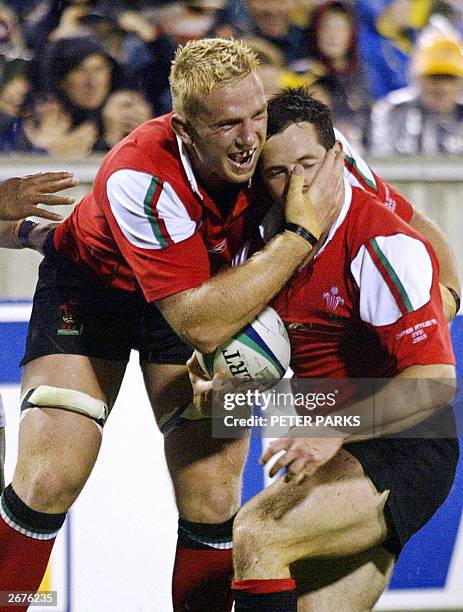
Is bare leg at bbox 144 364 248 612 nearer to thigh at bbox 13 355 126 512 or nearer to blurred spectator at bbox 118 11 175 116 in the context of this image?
thigh at bbox 13 355 126 512

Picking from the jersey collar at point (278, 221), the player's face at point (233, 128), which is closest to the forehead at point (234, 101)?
the player's face at point (233, 128)

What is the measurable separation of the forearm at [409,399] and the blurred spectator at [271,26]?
1.26 meters

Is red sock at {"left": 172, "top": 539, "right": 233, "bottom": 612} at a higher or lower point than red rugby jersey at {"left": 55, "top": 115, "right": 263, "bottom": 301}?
lower

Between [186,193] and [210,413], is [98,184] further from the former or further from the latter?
[210,413]

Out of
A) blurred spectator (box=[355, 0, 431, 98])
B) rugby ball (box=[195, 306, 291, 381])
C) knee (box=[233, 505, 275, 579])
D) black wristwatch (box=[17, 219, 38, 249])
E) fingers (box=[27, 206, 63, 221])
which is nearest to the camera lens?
knee (box=[233, 505, 275, 579])

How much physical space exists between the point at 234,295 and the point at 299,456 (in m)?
0.34

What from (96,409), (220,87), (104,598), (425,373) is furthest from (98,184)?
(104,598)

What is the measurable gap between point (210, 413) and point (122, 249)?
1.46 feet

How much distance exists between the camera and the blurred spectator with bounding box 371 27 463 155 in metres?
2.67

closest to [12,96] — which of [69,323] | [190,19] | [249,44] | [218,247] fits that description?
[190,19]

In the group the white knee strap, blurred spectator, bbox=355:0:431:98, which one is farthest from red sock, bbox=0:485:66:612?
blurred spectator, bbox=355:0:431:98

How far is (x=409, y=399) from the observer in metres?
1.87

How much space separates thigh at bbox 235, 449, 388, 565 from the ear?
691mm

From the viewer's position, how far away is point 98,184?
2.06 meters
